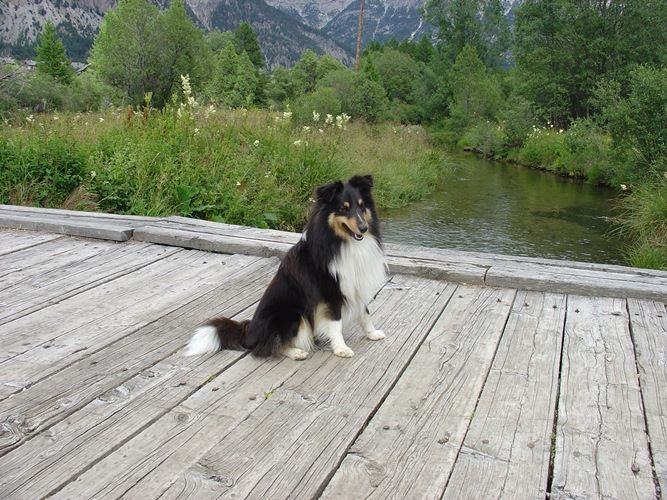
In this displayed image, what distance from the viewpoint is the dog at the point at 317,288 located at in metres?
2.77

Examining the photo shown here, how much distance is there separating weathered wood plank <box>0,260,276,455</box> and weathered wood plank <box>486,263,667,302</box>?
1.62 meters

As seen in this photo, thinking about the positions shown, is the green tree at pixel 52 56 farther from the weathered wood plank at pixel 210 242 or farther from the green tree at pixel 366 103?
the weathered wood plank at pixel 210 242

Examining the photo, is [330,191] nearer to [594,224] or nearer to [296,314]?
[296,314]

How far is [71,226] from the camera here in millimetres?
4840

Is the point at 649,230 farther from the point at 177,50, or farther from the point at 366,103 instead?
the point at 177,50

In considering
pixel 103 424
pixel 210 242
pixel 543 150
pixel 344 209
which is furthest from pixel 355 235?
pixel 543 150

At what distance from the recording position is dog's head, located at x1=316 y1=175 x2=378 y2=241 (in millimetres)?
2777

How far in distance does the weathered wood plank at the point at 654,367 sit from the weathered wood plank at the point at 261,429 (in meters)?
1.01

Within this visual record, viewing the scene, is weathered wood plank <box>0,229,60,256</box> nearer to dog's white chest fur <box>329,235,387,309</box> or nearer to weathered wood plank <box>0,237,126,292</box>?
weathered wood plank <box>0,237,126,292</box>

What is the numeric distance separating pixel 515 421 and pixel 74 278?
299cm

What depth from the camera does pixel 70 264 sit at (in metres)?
4.14

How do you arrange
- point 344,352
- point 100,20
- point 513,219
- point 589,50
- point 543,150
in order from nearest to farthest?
point 344,352 → point 513,219 → point 543,150 → point 589,50 → point 100,20

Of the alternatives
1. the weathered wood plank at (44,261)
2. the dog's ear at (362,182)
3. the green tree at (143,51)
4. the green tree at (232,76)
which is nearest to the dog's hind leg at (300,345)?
the dog's ear at (362,182)

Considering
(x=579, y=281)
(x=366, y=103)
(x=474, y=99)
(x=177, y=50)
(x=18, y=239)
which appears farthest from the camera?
(x=177, y=50)
